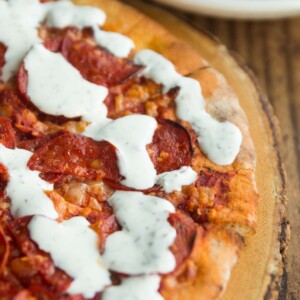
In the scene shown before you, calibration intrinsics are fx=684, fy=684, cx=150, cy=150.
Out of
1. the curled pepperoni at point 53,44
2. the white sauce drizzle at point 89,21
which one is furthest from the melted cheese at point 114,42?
the curled pepperoni at point 53,44

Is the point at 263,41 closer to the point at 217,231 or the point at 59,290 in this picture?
the point at 217,231

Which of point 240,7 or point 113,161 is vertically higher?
point 240,7

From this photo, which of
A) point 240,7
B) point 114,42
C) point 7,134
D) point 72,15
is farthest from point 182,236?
point 240,7

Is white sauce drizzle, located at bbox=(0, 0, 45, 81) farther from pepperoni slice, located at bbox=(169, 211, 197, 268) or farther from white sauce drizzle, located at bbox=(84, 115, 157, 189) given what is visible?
pepperoni slice, located at bbox=(169, 211, 197, 268)

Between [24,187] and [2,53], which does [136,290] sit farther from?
[2,53]

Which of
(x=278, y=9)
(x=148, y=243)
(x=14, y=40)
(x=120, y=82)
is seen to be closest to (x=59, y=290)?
(x=148, y=243)
